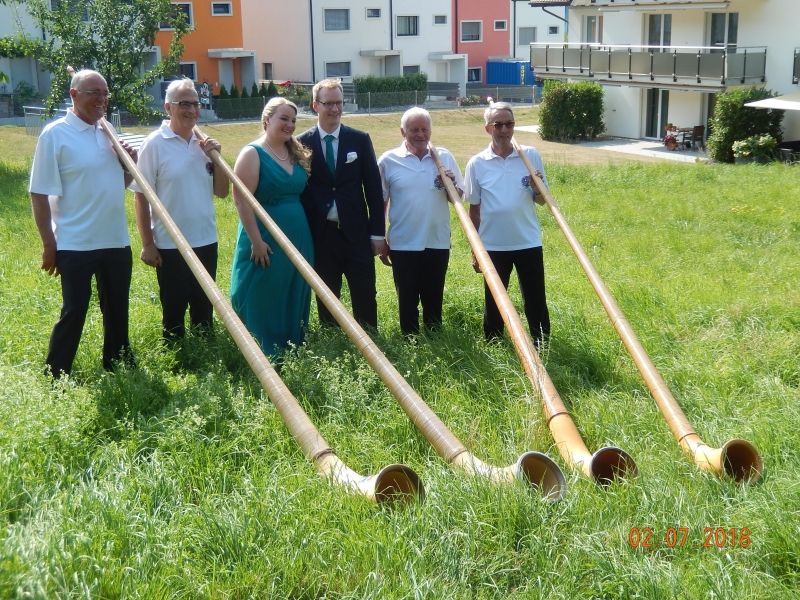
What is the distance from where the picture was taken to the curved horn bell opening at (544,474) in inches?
152

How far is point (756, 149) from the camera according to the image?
82.7 feet

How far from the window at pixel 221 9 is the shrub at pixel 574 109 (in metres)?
20.3

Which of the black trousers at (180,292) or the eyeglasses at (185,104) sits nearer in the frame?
the eyeglasses at (185,104)

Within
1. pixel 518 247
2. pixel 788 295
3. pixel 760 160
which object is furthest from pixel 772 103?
pixel 518 247

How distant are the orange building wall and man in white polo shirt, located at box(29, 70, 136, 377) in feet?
144

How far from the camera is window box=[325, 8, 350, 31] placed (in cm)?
5106

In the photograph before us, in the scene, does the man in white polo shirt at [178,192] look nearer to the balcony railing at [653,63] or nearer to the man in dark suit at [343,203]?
the man in dark suit at [343,203]

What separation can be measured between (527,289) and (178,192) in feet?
7.93

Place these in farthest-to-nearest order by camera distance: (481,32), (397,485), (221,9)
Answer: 1. (481,32)
2. (221,9)
3. (397,485)

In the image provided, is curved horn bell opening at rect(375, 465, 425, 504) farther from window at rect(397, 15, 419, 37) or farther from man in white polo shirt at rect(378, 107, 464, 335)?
window at rect(397, 15, 419, 37)

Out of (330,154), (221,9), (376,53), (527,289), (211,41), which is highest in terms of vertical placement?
(221,9)

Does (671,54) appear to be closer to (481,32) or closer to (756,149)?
(756,149)

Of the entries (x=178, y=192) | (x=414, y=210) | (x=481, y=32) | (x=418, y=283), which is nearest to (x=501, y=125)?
(x=414, y=210)

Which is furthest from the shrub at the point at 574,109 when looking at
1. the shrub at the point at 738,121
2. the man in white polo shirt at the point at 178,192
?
the man in white polo shirt at the point at 178,192
